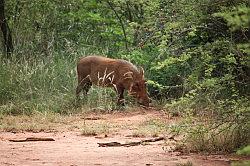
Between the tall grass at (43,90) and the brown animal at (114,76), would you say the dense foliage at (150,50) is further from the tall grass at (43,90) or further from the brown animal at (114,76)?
the brown animal at (114,76)

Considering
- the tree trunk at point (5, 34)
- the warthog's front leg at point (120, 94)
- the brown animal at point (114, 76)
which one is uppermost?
the tree trunk at point (5, 34)

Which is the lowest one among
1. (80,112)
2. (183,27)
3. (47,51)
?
(80,112)

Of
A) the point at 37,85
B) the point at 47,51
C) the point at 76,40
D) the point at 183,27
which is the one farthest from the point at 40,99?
the point at 183,27

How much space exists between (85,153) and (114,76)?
7.55m

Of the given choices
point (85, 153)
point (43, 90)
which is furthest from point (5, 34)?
point (85, 153)

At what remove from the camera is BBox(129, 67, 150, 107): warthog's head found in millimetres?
15211

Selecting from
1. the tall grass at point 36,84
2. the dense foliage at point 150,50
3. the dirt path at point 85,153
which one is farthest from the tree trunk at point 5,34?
the dirt path at point 85,153

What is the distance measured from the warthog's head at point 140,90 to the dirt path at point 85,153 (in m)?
4.12

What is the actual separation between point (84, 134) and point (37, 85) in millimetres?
5068

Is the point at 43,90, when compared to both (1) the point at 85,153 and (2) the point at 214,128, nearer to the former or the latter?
(1) the point at 85,153

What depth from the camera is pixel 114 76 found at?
1547 cm

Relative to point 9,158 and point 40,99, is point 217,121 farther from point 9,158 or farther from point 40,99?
point 40,99

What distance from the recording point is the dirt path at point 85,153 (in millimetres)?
7113

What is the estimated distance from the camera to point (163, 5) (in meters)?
8.72
